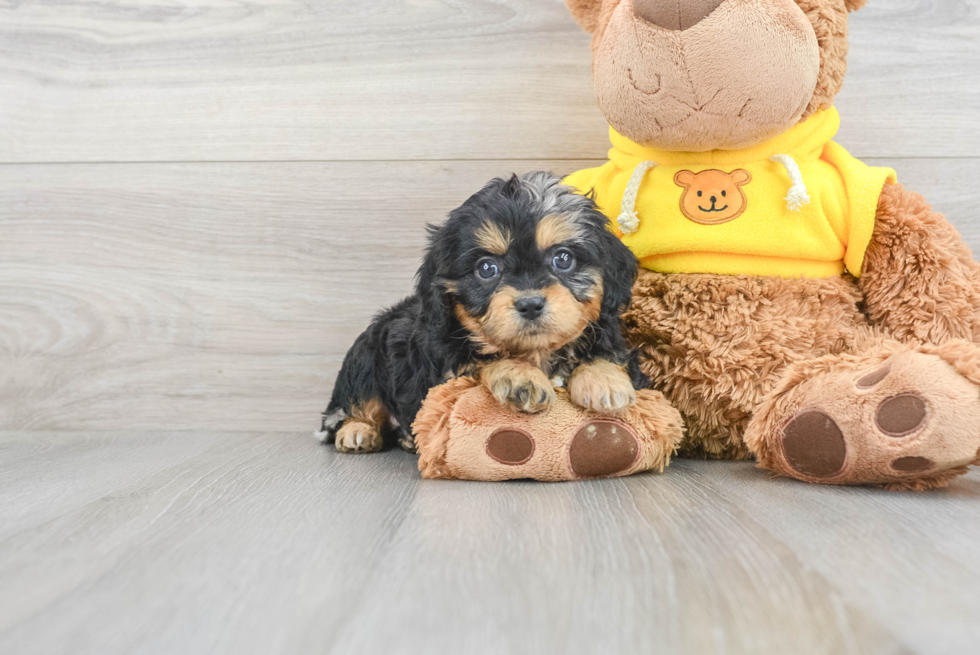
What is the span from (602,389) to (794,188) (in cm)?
63

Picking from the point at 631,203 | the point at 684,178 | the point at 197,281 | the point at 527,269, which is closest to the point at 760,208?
the point at 684,178

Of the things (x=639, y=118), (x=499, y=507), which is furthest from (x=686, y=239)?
(x=499, y=507)

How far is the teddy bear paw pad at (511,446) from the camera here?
145 centimetres

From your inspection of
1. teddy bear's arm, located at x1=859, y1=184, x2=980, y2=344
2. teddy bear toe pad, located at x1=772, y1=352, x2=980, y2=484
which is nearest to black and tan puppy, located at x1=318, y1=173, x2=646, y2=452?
teddy bear toe pad, located at x1=772, y1=352, x2=980, y2=484

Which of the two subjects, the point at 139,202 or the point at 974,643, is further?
the point at 139,202

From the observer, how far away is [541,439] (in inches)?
57.2

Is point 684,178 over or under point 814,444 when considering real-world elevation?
over

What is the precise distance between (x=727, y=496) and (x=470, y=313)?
61 cm

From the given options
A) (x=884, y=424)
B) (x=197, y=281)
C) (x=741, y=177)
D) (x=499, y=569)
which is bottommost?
(x=499, y=569)

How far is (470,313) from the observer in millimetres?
1509

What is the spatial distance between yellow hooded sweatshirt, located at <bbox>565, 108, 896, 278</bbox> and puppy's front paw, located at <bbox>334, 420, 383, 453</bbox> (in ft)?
2.84

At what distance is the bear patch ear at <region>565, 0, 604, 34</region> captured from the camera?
5.74ft

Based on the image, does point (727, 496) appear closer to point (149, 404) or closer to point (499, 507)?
point (499, 507)

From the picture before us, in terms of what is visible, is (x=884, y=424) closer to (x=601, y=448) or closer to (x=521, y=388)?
(x=601, y=448)
